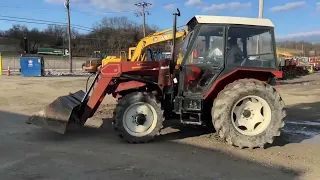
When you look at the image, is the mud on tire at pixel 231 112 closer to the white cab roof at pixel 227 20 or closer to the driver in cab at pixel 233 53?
the driver in cab at pixel 233 53

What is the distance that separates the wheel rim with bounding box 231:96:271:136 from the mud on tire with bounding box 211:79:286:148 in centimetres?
12

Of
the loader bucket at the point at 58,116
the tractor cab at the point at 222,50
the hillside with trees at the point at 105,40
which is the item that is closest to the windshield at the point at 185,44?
the tractor cab at the point at 222,50

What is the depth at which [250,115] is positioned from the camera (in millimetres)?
7344

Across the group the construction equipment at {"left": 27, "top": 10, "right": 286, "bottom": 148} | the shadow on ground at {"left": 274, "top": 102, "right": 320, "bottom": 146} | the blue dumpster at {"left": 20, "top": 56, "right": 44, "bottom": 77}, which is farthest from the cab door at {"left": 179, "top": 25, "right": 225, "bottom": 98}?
the blue dumpster at {"left": 20, "top": 56, "right": 44, "bottom": 77}

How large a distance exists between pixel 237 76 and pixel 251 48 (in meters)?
0.61

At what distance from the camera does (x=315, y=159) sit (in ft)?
21.4

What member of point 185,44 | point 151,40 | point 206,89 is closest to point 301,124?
point 206,89

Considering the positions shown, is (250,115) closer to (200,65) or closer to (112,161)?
(200,65)

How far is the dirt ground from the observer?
18.2 ft

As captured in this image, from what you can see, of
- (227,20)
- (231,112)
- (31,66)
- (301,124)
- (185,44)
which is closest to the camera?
(231,112)

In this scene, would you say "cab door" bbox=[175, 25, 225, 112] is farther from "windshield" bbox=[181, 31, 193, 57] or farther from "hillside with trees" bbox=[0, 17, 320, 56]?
"hillside with trees" bbox=[0, 17, 320, 56]

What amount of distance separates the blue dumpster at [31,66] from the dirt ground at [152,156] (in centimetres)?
2334

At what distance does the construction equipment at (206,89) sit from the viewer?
7.15 meters

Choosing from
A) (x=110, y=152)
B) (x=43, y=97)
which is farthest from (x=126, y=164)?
(x=43, y=97)
